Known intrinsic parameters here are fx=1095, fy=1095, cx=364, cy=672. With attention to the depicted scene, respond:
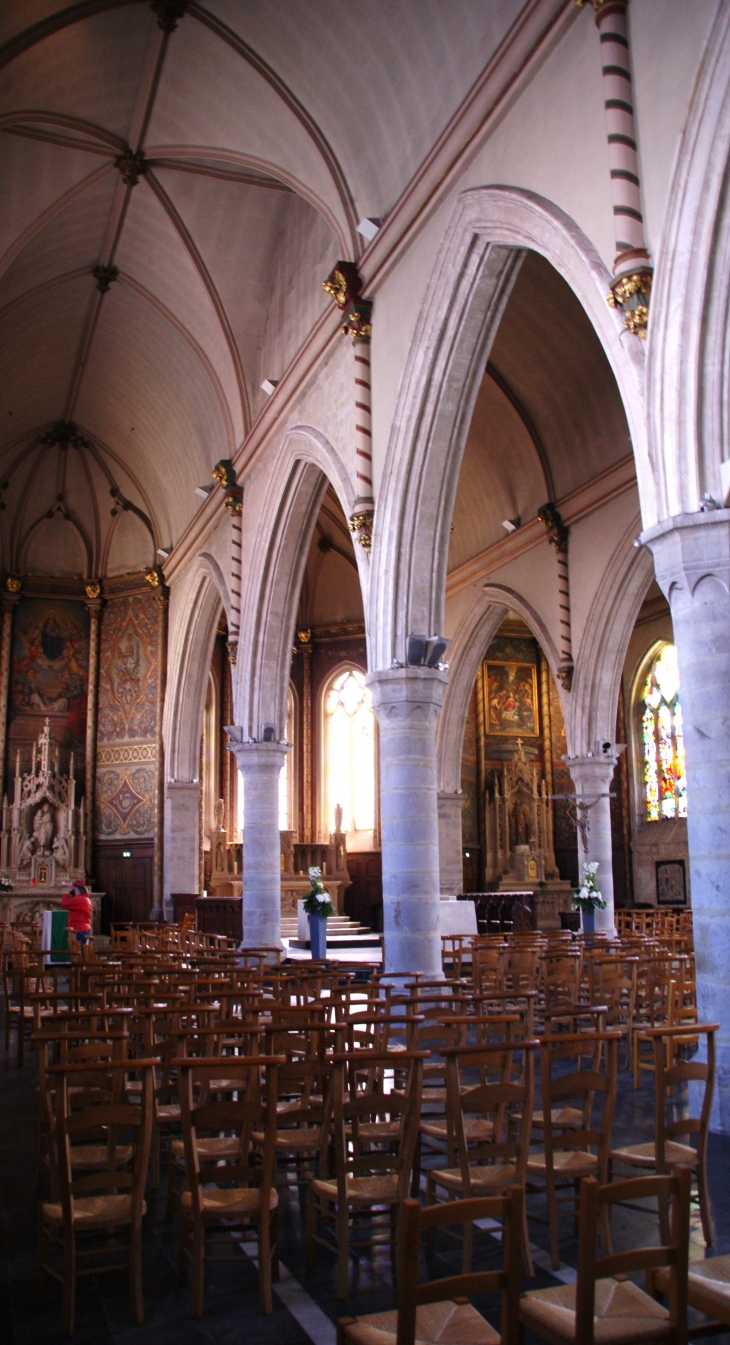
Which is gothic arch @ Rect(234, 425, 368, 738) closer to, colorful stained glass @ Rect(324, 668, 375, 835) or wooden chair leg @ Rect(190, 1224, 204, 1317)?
colorful stained glass @ Rect(324, 668, 375, 835)

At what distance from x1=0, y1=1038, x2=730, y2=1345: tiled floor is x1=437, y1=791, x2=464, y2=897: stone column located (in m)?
18.2

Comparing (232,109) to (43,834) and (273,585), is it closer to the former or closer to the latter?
(273,585)

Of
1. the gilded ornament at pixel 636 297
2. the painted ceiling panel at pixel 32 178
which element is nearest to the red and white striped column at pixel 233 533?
the painted ceiling panel at pixel 32 178

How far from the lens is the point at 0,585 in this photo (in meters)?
26.8

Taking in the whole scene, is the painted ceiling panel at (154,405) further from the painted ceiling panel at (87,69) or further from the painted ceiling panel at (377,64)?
the painted ceiling panel at (377,64)

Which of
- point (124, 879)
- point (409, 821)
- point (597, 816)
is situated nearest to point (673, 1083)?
point (409, 821)

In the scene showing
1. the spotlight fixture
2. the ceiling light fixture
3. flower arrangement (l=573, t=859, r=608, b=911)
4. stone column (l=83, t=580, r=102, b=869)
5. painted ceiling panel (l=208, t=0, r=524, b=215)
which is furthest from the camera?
stone column (l=83, t=580, r=102, b=869)

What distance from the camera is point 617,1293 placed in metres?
2.88

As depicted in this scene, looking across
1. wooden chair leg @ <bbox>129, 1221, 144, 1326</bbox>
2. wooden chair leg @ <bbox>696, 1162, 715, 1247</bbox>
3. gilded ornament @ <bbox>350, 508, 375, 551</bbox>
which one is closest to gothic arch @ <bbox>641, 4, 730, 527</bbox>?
wooden chair leg @ <bbox>696, 1162, 715, 1247</bbox>

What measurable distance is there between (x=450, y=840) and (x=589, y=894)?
673 cm

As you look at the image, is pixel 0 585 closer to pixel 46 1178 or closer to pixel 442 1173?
pixel 46 1178

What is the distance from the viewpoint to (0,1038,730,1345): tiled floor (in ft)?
12.4

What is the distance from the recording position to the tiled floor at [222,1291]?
12.4ft

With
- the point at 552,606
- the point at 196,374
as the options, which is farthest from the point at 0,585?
the point at 552,606
